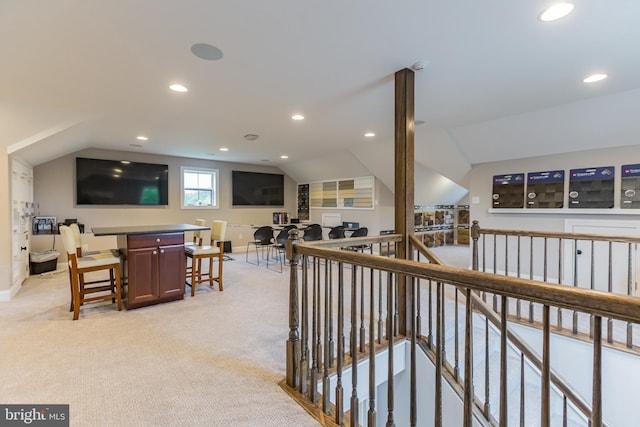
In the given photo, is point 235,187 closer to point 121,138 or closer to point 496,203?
point 121,138

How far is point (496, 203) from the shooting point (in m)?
4.95

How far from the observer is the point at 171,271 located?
360 cm

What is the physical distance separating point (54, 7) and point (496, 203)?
5.58 metres

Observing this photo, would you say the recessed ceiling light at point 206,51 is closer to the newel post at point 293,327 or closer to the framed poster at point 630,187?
the newel post at point 293,327

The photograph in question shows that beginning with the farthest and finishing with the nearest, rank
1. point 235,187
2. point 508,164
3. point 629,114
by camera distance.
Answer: point 235,187, point 508,164, point 629,114

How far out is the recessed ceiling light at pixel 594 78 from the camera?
2.70 meters

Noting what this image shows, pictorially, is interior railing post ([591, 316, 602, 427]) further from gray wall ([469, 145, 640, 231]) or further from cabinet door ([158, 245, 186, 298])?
gray wall ([469, 145, 640, 231])

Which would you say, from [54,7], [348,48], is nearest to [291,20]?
[348,48]

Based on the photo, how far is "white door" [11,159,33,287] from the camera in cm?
390

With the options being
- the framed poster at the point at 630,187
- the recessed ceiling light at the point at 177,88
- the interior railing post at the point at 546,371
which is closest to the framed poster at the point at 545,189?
the framed poster at the point at 630,187

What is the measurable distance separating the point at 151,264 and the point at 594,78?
489 centimetres

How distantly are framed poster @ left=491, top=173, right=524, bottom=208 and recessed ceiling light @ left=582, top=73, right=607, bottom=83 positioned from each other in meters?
2.04

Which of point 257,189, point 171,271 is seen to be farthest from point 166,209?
point 171,271

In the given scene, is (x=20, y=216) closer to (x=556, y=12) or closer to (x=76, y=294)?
(x=76, y=294)
